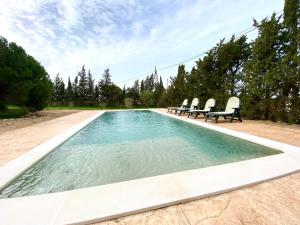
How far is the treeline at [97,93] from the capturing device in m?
35.3

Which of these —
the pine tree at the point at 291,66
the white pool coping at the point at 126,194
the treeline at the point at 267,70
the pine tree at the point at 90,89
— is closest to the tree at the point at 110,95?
the pine tree at the point at 90,89

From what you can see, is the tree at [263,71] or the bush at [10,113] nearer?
the tree at [263,71]

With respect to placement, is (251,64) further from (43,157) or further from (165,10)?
(43,157)

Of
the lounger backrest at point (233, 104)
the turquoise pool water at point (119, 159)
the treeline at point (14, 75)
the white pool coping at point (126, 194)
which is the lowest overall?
the turquoise pool water at point (119, 159)

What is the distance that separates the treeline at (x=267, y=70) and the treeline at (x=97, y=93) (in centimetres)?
1790

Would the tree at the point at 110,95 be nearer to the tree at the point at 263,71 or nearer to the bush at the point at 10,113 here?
the bush at the point at 10,113

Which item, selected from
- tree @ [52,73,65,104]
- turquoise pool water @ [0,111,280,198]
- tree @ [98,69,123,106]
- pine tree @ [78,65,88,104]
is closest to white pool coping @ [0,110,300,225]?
turquoise pool water @ [0,111,280,198]

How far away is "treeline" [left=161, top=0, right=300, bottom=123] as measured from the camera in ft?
25.5

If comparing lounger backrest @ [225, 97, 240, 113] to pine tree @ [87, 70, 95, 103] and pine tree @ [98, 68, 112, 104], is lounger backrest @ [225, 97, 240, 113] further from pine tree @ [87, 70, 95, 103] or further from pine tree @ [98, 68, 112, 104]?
pine tree @ [87, 70, 95, 103]

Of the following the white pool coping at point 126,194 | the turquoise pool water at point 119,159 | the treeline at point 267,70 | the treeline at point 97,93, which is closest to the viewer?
the white pool coping at point 126,194

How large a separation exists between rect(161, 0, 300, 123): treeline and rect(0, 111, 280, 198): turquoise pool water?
397 cm

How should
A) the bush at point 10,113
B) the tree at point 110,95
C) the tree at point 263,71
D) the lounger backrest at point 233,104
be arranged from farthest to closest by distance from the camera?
→ the tree at point 110,95 < the bush at point 10,113 < the lounger backrest at point 233,104 < the tree at point 263,71

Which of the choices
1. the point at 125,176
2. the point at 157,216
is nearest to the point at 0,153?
the point at 125,176

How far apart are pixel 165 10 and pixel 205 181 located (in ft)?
48.6
